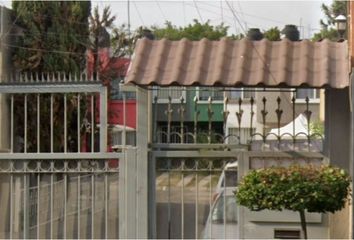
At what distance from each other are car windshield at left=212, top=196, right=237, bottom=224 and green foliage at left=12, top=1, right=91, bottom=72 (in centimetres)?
1249

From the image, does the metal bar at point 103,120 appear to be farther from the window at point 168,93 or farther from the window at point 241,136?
the window at point 241,136

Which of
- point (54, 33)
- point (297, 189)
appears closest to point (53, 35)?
point (54, 33)

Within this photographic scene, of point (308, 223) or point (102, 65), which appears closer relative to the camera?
point (308, 223)

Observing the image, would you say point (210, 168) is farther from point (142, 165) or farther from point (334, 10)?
point (334, 10)

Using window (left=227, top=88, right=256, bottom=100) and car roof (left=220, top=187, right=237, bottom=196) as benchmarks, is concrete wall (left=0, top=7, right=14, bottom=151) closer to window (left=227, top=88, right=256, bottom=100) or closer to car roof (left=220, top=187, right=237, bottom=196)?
window (left=227, top=88, right=256, bottom=100)

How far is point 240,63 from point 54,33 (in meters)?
14.2

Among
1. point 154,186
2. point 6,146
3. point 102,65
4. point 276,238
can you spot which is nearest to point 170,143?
point 154,186

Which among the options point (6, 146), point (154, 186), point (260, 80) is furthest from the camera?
point (6, 146)

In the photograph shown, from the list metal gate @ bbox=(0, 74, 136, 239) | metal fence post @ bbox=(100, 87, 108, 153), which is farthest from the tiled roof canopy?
metal gate @ bbox=(0, 74, 136, 239)

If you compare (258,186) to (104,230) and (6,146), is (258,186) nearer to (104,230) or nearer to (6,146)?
(104,230)

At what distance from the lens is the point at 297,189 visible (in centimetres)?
601

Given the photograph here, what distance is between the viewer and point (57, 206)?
7.22m

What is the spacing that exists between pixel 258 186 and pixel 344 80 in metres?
1.35

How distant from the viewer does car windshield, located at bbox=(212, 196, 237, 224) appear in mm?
6992
